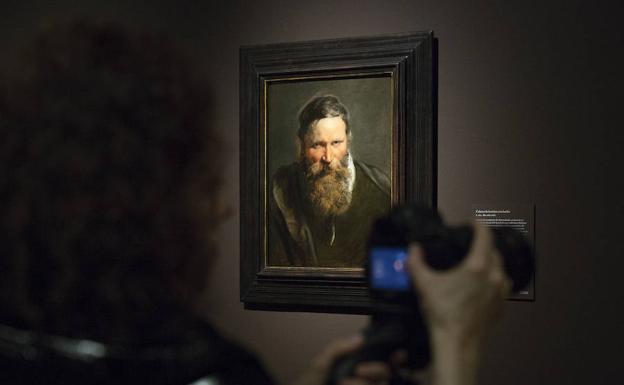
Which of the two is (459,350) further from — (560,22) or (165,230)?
(560,22)

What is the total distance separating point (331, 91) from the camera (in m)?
2.78

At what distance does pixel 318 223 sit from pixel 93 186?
1972 mm

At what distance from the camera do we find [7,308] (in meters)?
0.86

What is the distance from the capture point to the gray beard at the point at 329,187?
2.74 metres

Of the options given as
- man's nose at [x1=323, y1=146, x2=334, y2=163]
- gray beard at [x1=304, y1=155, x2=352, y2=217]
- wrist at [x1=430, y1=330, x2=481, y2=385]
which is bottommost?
wrist at [x1=430, y1=330, x2=481, y2=385]

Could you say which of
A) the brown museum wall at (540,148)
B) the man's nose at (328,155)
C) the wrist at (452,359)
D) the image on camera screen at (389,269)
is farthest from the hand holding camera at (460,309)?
the man's nose at (328,155)

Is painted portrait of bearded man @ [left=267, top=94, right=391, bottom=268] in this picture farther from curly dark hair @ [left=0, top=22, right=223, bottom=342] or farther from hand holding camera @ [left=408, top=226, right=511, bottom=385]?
curly dark hair @ [left=0, top=22, right=223, bottom=342]

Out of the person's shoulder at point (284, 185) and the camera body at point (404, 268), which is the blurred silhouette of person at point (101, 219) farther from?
the person's shoulder at point (284, 185)

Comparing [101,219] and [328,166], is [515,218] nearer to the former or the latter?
[328,166]

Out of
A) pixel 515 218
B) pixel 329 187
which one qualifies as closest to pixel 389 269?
pixel 515 218

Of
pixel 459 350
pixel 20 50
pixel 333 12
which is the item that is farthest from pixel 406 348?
pixel 333 12

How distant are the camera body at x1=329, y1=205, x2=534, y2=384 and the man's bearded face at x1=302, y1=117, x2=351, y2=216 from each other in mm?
1440

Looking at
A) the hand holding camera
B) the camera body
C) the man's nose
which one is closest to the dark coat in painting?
the man's nose

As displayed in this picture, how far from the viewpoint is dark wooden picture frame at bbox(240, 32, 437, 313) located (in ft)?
8.64
